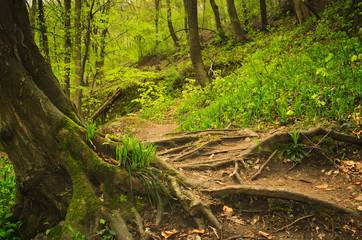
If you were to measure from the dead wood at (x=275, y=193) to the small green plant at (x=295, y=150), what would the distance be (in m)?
0.84

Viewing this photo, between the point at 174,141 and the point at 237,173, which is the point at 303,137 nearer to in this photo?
the point at 237,173

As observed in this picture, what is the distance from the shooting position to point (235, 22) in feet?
43.7

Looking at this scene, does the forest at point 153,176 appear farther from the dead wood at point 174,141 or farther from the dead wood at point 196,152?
the dead wood at point 174,141

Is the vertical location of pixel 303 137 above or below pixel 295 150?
above

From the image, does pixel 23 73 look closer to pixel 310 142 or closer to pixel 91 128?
pixel 91 128

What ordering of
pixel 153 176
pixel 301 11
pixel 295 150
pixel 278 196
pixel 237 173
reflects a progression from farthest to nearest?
pixel 301 11 → pixel 295 150 → pixel 237 173 → pixel 153 176 → pixel 278 196

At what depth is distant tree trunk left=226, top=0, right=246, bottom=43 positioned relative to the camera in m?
13.1

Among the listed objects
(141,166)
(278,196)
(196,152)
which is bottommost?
(278,196)

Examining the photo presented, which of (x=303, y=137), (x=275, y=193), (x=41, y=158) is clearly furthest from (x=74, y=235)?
(x=303, y=137)

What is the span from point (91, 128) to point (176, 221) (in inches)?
63.4

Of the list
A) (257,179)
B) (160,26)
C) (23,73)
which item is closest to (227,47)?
(160,26)

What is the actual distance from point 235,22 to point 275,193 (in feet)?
42.5

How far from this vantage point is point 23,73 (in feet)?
8.08

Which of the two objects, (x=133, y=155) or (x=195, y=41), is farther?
(x=195, y=41)
